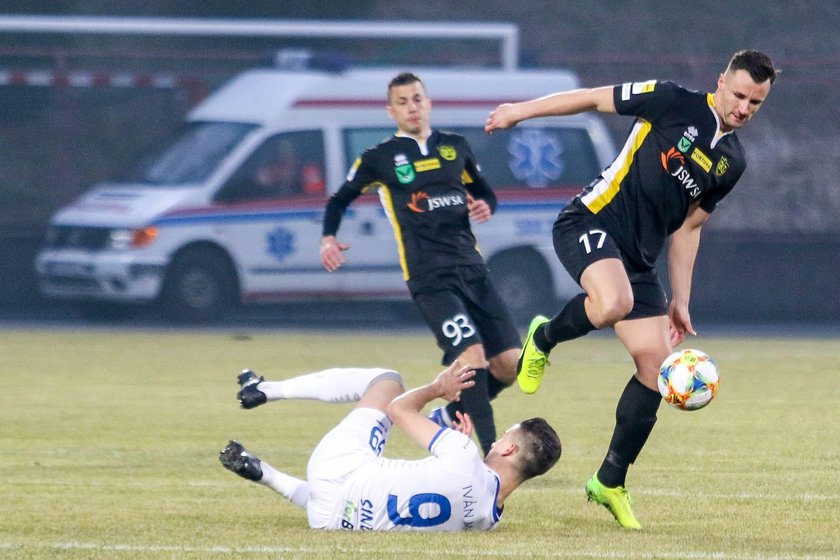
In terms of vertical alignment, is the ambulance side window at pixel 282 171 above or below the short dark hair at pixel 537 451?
below

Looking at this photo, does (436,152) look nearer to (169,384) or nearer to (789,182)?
(169,384)

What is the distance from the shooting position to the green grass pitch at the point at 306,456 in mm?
6883

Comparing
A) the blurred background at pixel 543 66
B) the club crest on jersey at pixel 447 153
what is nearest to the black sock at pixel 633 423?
the club crest on jersey at pixel 447 153

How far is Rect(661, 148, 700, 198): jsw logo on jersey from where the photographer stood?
25.0 ft

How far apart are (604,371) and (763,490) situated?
622 centimetres

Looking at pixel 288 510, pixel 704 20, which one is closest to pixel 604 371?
pixel 288 510

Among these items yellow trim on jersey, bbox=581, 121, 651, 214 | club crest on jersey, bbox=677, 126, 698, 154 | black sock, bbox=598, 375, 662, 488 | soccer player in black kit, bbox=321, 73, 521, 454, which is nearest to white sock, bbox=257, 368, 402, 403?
soccer player in black kit, bbox=321, 73, 521, 454

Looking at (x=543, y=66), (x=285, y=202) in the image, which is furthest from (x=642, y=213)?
(x=543, y=66)

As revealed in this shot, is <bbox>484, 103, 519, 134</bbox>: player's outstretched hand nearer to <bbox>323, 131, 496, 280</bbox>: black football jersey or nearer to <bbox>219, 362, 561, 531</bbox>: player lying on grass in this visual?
<bbox>219, 362, 561, 531</bbox>: player lying on grass

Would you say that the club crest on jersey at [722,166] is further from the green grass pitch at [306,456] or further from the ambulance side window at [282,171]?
the ambulance side window at [282,171]

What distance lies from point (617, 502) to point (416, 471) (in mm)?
976

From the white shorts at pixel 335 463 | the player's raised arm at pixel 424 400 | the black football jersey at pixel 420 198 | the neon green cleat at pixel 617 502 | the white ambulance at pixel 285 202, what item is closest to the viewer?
the white shorts at pixel 335 463

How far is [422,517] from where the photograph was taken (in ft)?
23.1

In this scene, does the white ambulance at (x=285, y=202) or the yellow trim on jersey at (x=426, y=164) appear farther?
the white ambulance at (x=285, y=202)
